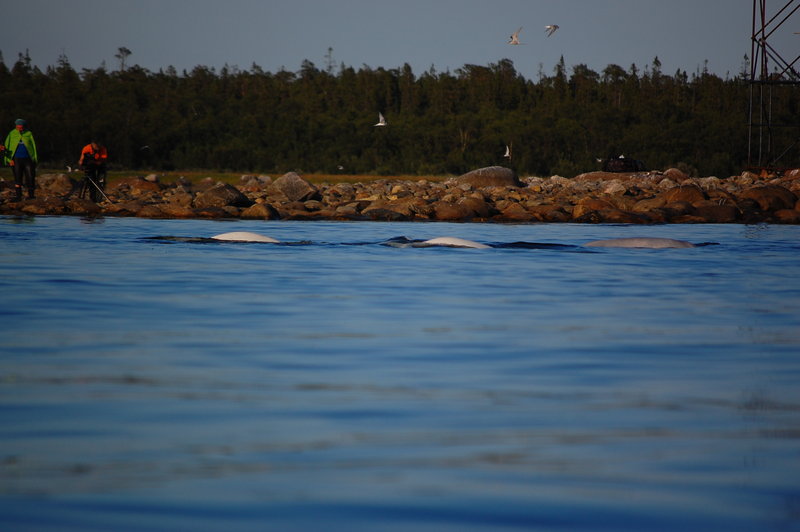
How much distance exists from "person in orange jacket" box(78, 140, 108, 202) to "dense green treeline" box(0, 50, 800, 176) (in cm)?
2956

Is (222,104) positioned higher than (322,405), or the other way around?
(222,104)

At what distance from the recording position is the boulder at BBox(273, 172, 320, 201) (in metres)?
32.8

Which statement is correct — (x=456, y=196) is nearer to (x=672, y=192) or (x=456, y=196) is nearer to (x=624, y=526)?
(x=672, y=192)

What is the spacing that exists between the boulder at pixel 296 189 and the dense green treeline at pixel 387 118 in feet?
86.2

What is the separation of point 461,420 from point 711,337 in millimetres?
3557

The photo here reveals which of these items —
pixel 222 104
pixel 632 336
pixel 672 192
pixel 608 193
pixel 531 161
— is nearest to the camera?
pixel 632 336

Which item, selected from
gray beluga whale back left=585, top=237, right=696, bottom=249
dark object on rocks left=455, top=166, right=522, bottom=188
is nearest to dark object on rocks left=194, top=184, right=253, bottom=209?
gray beluga whale back left=585, top=237, right=696, bottom=249

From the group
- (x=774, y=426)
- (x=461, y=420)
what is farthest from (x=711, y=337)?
(x=461, y=420)

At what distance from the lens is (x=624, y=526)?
3363mm

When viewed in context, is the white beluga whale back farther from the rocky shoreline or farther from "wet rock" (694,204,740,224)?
"wet rock" (694,204,740,224)

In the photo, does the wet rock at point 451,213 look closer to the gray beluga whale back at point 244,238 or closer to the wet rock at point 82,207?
the wet rock at point 82,207

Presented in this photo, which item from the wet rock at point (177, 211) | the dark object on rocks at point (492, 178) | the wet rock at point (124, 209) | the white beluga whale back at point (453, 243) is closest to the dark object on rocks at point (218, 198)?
the wet rock at point (177, 211)

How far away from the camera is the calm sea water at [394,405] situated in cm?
356

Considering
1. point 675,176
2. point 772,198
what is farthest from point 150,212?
point 675,176
